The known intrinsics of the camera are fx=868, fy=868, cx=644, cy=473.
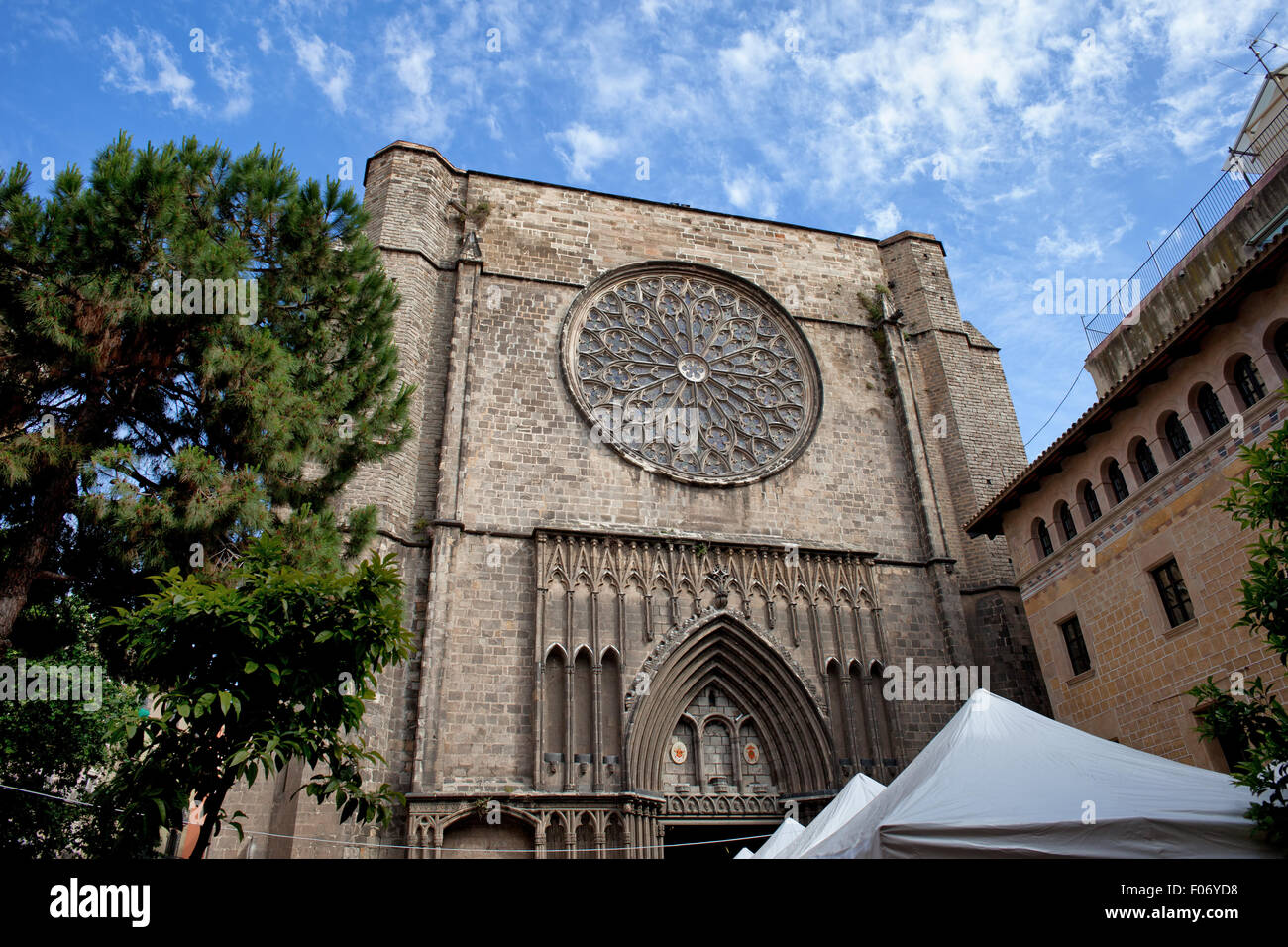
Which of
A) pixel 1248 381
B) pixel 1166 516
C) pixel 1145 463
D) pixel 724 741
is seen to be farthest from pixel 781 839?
pixel 1248 381

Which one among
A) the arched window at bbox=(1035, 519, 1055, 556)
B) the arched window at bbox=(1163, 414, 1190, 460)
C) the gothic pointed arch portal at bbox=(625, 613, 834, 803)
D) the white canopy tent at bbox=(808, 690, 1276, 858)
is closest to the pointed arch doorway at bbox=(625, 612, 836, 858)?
the gothic pointed arch portal at bbox=(625, 613, 834, 803)

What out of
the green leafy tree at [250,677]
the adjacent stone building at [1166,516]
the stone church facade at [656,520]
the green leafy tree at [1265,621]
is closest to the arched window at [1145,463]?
the adjacent stone building at [1166,516]

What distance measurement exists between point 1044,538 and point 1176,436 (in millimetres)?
2993

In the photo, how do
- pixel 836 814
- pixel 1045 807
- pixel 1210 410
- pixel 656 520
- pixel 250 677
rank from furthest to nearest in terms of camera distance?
pixel 656 520, pixel 1210 410, pixel 836 814, pixel 250 677, pixel 1045 807

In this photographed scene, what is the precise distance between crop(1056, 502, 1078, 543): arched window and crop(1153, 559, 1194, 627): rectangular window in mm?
1868

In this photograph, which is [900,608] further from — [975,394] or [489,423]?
[489,423]

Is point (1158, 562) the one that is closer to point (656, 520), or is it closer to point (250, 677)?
point (656, 520)

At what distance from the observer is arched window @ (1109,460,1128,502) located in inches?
475

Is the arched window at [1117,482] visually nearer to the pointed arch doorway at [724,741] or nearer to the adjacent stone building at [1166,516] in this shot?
the adjacent stone building at [1166,516]

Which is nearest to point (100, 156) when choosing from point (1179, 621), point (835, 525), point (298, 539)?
point (298, 539)

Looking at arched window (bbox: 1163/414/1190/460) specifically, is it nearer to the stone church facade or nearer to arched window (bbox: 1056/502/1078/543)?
arched window (bbox: 1056/502/1078/543)

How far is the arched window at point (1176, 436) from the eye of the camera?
434 inches

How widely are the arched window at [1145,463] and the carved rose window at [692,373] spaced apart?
5.74m

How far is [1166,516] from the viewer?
11.0 m
